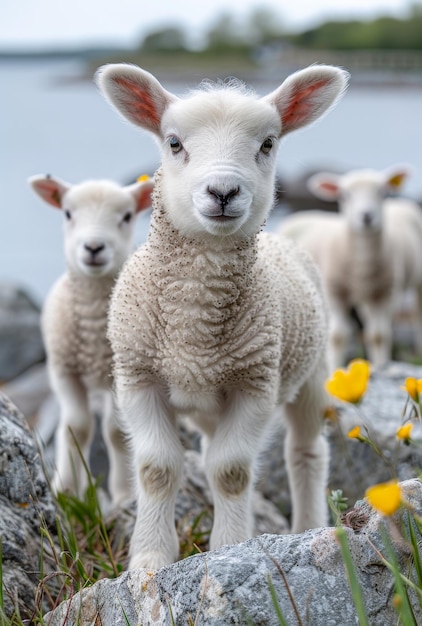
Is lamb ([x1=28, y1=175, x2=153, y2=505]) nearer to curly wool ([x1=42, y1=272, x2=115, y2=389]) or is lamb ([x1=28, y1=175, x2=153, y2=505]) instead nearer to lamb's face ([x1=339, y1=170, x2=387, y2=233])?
curly wool ([x1=42, y1=272, x2=115, y2=389])

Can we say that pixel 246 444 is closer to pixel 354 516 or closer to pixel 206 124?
pixel 354 516

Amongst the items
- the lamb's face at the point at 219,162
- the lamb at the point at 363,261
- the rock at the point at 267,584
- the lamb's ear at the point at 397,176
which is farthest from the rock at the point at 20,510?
the lamb's ear at the point at 397,176

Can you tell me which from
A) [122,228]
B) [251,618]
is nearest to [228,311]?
[251,618]

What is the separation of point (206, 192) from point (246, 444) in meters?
0.91

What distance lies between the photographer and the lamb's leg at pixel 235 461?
3250 mm

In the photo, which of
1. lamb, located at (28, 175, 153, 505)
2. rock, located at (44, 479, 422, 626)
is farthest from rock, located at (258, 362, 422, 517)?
rock, located at (44, 479, 422, 626)

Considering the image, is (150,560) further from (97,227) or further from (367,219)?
(367,219)

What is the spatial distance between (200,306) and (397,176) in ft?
18.9

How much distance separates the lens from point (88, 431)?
Result: 468cm

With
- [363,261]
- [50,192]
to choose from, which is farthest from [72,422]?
[363,261]

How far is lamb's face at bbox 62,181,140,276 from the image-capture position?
434cm

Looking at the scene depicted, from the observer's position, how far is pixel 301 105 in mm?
3488

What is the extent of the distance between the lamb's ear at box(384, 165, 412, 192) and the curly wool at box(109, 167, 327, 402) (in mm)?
5498

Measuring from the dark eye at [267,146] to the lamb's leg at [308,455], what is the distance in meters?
1.26
